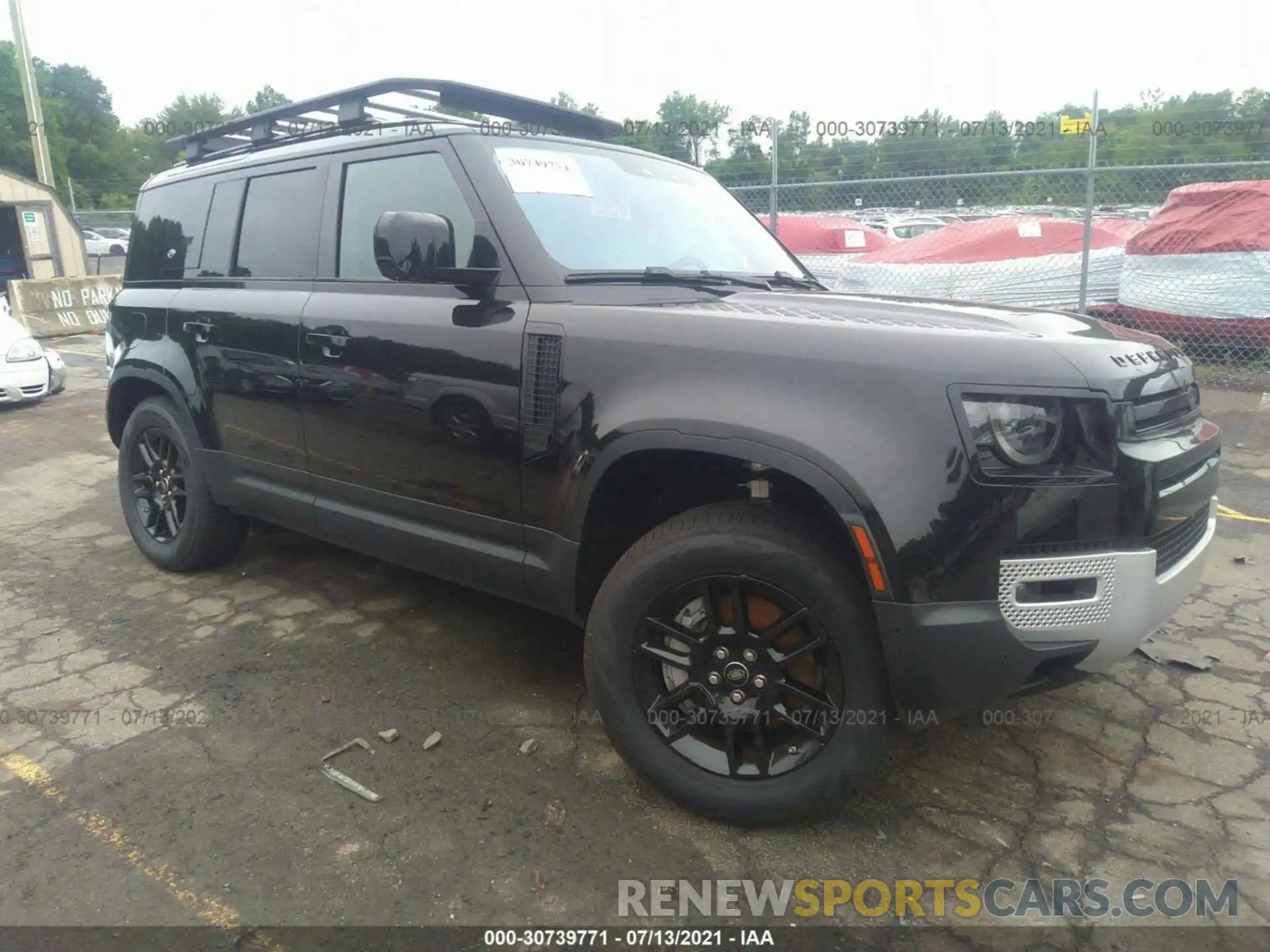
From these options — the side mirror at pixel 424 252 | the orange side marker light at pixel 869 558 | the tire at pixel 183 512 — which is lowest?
the tire at pixel 183 512

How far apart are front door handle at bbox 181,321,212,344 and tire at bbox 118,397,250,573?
16.2 inches

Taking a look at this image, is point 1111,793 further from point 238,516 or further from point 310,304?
point 238,516

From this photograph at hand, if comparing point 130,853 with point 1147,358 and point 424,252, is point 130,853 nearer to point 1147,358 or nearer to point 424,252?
point 424,252

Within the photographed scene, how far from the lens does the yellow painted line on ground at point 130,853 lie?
7.03ft

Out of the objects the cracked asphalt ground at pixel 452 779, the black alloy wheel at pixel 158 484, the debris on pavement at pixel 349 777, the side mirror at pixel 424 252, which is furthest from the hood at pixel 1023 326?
the black alloy wheel at pixel 158 484

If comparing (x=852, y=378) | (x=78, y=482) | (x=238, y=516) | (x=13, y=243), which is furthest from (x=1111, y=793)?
(x=13, y=243)

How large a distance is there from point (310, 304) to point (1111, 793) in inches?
125

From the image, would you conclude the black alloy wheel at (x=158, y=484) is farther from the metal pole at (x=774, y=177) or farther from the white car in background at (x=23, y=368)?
the metal pole at (x=774, y=177)

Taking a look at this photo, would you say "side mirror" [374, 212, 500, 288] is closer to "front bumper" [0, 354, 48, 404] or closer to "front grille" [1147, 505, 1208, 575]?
"front grille" [1147, 505, 1208, 575]

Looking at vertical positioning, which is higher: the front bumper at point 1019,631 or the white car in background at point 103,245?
the white car in background at point 103,245

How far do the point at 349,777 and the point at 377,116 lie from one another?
266cm

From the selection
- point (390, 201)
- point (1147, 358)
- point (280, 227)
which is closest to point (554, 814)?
point (1147, 358)

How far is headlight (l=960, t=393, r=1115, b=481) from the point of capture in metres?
2.04

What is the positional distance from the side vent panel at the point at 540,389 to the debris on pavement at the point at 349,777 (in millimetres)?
1113
